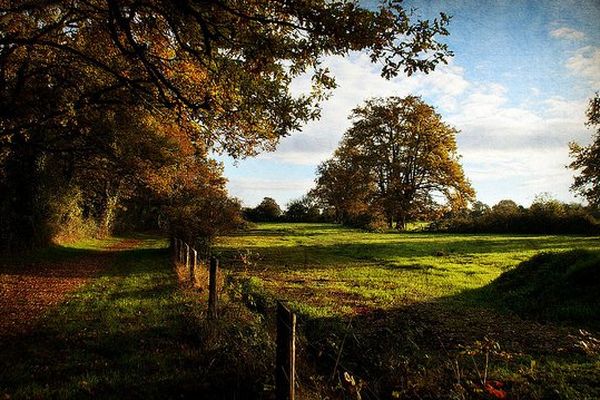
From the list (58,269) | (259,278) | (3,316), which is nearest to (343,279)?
(259,278)

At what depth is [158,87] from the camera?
32.0 ft

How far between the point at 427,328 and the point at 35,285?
1365 centimetres

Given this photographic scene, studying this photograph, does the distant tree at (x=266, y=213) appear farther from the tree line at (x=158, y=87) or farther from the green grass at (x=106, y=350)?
the green grass at (x=106, y=350)

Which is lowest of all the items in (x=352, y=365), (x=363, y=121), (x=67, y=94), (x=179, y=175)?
(x=352, y=365)

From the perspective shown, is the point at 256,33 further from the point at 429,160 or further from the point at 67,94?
the point at 429,160

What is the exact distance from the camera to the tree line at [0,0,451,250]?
7.38 metres

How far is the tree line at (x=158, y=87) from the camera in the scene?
24.2 feet

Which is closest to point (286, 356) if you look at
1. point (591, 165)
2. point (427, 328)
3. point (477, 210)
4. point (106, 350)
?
point (106, 350)

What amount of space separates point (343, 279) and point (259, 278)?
145 inches

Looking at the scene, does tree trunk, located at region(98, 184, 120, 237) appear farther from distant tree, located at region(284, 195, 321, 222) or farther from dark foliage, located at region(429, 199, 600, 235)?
distant tree, located at region(284, 195, 321, 222)

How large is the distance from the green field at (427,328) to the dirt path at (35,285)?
18.2ft

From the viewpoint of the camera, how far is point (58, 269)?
18.3 m

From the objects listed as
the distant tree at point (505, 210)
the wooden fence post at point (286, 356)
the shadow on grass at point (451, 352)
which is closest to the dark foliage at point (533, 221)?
the distant tree at point (505, 210)

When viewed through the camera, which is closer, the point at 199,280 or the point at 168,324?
the point at 168,324
